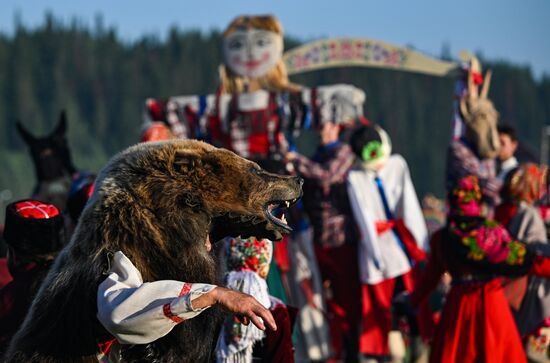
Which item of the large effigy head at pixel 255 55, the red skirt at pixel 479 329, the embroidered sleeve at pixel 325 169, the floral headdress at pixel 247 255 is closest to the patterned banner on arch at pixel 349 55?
the large effigy head at pixel 255 55

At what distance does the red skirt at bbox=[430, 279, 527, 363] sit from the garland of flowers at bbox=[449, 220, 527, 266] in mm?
231

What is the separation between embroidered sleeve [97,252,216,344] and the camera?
2.96 m

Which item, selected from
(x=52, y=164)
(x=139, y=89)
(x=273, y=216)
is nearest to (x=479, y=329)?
(x=273, y=216)

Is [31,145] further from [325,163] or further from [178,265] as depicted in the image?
[178,265]

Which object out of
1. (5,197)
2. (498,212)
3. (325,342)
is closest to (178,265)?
(498,212)

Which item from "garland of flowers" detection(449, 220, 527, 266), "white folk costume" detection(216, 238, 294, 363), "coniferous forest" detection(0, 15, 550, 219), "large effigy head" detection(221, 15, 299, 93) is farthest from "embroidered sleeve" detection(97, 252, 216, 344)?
"coniferous forest" detection(0, 15, 550, 219)

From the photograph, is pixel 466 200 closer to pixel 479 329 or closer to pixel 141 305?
pixel 479 329

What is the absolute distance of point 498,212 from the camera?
7535 mm

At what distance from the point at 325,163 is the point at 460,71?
2.01 meters

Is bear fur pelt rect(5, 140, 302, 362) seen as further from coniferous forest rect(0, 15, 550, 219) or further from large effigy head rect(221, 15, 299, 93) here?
coniferous forest rect(0, 15, 550, 219)

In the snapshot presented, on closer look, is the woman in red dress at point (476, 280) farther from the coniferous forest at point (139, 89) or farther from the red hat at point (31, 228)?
the coniferous forest at point (139, 89)

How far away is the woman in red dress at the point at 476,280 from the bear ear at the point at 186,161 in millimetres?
3448

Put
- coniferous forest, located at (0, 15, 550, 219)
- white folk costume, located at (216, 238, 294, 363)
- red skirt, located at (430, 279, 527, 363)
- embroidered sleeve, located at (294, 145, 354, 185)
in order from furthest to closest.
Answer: coniferous forest, located at (0, 15, 550, 219), embroidered sleeve, located at (294, 145, 354, 185), red skirt, located at (430, 279, 527, 363), white folk costume, located at (216, 238, 294, 363)

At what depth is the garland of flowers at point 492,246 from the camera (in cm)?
633
